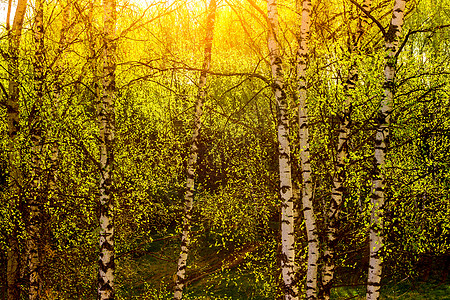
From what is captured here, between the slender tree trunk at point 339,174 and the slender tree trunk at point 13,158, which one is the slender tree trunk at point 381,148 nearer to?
the slender tree trunk at point 339,174

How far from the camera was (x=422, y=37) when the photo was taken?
23062mm

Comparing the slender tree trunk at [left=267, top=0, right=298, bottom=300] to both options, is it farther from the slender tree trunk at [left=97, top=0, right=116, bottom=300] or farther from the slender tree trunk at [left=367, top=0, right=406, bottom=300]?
the slender tree trunk at [left=97, top=0, right=116, bottom=300]

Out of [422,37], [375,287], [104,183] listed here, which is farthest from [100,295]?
[422,37]

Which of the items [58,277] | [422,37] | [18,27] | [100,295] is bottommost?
[58,277]

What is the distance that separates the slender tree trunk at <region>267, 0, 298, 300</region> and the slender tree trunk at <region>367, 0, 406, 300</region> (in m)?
1.37

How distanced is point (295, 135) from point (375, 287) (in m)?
4.71

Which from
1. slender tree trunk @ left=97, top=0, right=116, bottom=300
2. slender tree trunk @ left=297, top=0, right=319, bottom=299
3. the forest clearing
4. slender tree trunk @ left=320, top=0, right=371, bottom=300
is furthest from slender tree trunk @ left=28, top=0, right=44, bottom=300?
slender tree trunk @ left=320, top=0, right=371, bottom=300

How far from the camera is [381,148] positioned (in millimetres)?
6473

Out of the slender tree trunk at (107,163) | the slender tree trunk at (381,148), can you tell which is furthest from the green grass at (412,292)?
the slender tree trunk at (107,163)

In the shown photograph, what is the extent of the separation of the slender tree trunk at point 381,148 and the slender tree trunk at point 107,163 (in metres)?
4.92

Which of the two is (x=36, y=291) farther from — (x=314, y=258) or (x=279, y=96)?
(x=279, y=96)

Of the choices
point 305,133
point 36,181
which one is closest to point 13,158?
point 36,181

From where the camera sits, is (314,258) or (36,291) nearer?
(314,258)

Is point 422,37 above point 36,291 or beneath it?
above
